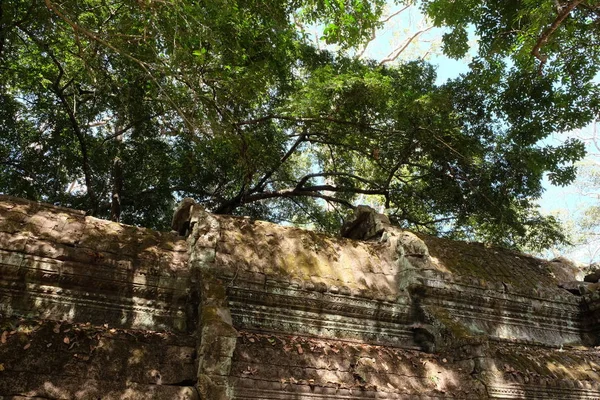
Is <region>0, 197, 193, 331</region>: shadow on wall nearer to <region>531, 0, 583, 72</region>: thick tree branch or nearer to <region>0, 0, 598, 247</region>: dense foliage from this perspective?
<region>0, 0, 598, 247</region>: dense foliage

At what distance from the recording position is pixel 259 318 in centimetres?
447

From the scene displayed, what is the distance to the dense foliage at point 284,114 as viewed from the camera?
779cm

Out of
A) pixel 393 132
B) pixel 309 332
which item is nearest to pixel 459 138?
pixel 393 132

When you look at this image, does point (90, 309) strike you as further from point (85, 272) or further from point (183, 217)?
point (183, 217)

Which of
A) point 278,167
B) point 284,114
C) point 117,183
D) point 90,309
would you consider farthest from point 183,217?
point 117,183

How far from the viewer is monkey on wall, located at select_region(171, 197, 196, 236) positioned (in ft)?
16.9

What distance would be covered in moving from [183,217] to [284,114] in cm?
483

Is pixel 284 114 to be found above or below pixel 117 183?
above

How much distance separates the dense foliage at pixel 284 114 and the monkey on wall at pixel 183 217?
1.78 metres

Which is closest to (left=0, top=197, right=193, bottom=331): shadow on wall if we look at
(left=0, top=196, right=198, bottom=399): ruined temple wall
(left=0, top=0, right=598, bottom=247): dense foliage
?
(left=0, top=196, right=198, bottom=399): ruined temple wall

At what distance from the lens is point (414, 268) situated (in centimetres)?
537

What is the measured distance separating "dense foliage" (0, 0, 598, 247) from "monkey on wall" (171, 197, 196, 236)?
1.78m

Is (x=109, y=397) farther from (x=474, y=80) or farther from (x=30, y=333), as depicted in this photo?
(x=474, y=80)

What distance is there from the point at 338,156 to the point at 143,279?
8780mm
